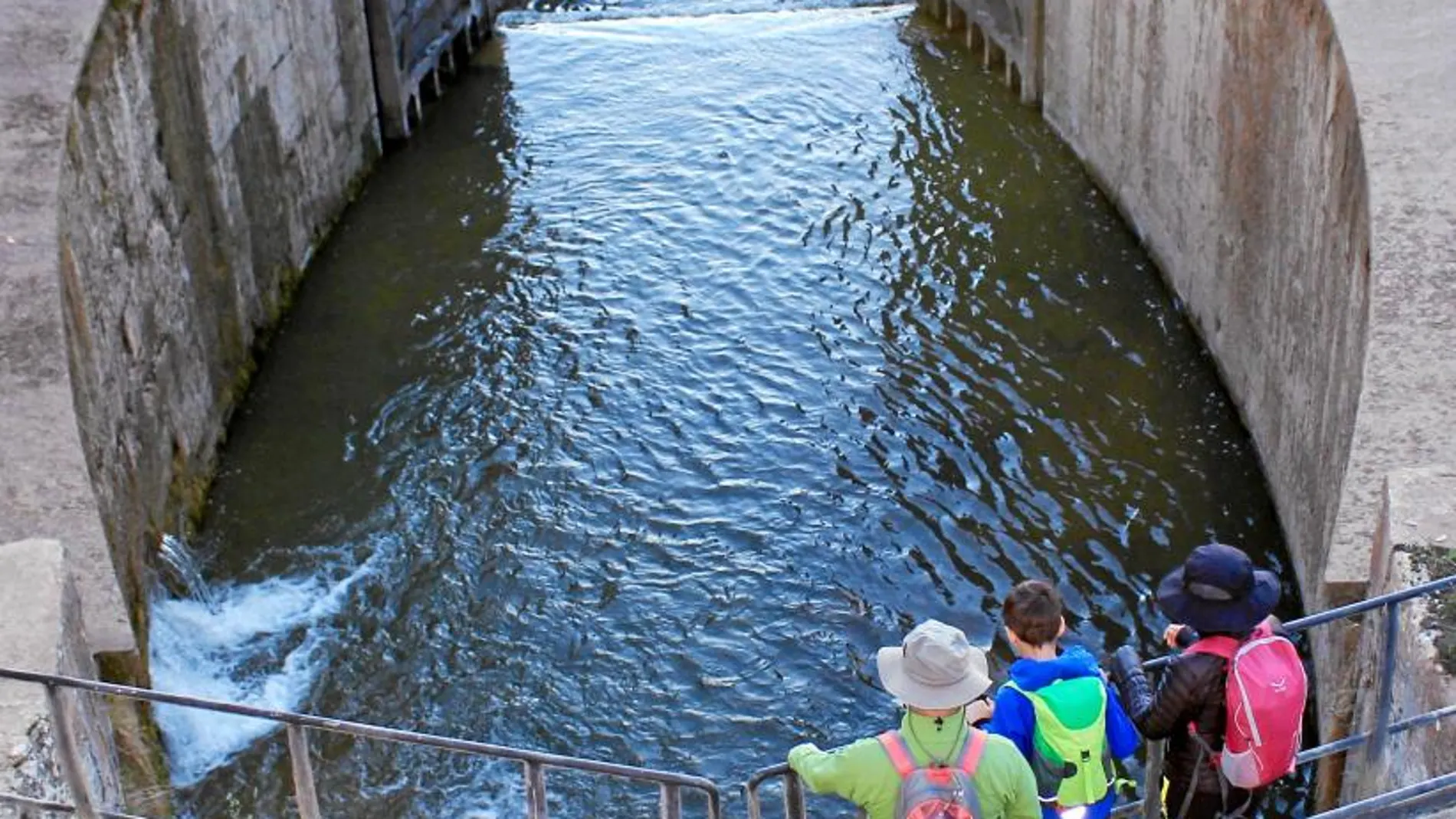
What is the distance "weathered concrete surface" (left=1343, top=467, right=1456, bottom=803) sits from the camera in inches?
312

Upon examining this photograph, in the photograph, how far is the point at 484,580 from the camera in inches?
544

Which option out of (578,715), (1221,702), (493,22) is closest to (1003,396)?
(578,715)

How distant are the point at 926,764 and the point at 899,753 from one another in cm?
10

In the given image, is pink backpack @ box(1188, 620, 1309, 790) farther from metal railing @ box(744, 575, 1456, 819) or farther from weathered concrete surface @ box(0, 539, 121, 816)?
weathered concrete surface @ box(0, 539, 121, 816)

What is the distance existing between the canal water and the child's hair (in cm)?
593

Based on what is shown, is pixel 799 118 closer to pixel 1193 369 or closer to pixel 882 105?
pixel 882 105

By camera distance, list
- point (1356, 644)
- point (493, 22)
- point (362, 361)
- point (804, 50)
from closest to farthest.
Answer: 1. point (1356, 644)
2. point (362, 361)
3. point (804, 50)
4. point (493, 22)

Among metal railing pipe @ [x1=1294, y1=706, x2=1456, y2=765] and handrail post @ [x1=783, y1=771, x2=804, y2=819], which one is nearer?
handrail post @ [x1=783, y1=771, x2=804, y2=819]

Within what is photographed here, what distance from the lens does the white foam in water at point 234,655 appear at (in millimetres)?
12023

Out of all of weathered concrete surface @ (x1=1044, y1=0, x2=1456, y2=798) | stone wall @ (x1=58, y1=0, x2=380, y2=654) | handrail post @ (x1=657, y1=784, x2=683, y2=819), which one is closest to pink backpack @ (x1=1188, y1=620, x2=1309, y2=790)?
weathered concrete surface @ (x1=1044, y1=0, x2=1456, y2=798)

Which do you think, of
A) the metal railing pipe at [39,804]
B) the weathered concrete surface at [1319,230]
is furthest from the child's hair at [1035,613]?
the metal railing pipe at [39,804]

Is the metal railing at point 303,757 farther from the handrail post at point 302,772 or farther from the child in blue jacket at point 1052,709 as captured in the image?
the child in blue jacket at point 1052,709

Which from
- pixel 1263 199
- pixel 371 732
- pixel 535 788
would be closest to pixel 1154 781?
pixel 535 788

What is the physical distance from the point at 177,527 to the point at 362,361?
361 cm
